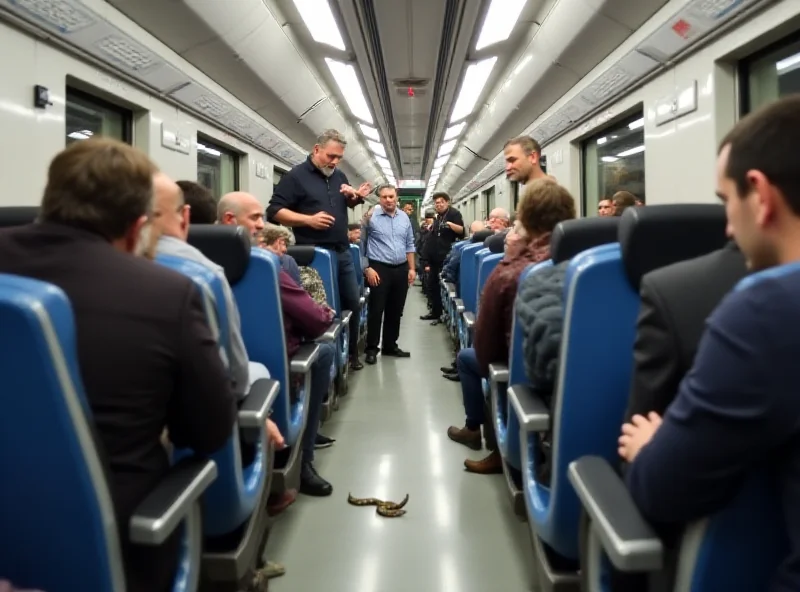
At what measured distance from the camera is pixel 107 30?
3318 mm

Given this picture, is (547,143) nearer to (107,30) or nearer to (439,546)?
(107,30)

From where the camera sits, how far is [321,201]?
13.6 ft

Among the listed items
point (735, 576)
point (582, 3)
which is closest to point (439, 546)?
point (735, 576)

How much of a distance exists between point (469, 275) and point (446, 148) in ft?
32.8

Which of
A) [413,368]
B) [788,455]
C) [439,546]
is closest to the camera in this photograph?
[788,455]

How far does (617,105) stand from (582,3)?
962mm

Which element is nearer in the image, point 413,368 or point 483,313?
point 483,313

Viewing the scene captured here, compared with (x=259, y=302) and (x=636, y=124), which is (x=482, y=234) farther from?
(x=259, y=302)

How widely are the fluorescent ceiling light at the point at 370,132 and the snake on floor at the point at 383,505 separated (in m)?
9.03

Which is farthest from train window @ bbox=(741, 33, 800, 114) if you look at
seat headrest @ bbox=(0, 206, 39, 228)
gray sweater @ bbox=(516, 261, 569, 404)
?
seat headrest @ bbox=(0, 206, 39, 228)

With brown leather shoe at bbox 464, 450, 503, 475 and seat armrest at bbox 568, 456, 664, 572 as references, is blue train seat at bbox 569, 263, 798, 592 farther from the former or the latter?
brown leather shoe at bbox 464, 450, 503, 475

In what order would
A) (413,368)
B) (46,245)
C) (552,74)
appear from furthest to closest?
1. (552,74)
2. (413,368)
3. (46,245)

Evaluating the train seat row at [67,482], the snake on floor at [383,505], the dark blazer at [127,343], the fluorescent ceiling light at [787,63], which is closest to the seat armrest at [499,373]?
the snake on floor at [383,505]

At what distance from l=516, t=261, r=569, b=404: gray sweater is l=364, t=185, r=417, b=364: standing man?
148 inches
